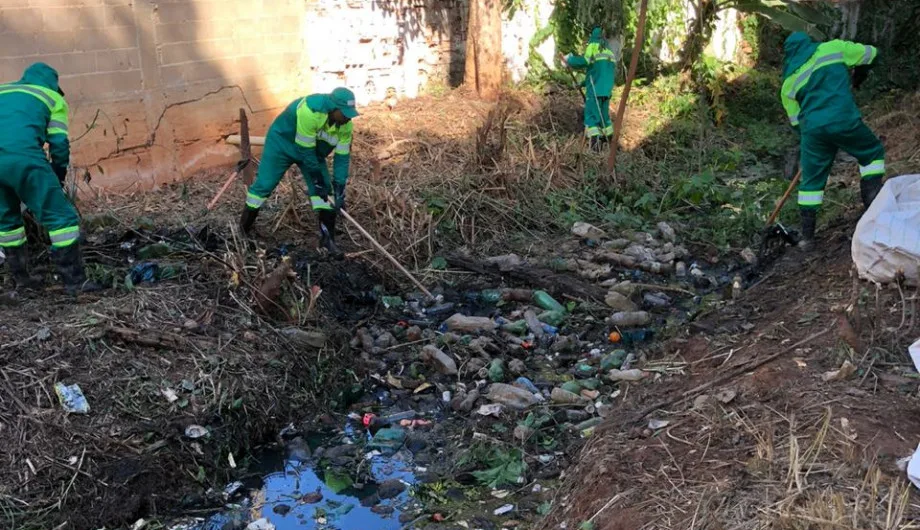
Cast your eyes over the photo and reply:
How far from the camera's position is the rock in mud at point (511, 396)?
5023mm

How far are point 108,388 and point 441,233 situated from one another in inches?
140

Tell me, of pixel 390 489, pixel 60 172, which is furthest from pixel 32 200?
pixel 390 489

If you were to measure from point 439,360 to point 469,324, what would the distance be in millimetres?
579

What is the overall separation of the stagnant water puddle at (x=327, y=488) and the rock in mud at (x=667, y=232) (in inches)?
153

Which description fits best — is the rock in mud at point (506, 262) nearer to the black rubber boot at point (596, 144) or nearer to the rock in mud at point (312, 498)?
the rock in mud at point (312, 498)

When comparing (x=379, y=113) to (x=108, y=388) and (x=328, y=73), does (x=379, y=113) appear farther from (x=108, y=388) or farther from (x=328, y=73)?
(x=108, y=388)

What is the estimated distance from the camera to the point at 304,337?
5414 mm

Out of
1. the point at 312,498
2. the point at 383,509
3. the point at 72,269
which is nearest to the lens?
the point at 383,509

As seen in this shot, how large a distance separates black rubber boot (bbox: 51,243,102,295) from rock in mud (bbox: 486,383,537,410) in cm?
265

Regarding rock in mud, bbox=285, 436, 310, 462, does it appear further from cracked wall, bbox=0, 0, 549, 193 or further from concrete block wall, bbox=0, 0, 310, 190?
concrete block wall, bbox=0, 0, 310, 190

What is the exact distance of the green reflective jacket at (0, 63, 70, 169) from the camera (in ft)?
16.6

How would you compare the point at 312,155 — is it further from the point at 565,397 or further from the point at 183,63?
the point at 183,63

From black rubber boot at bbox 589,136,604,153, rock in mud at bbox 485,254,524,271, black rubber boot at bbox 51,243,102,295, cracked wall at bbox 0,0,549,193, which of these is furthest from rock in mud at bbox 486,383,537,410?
black rubber boot at bbox 589,136,604,153

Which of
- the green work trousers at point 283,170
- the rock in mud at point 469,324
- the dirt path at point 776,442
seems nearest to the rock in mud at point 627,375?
the dirt path at point 776,442
